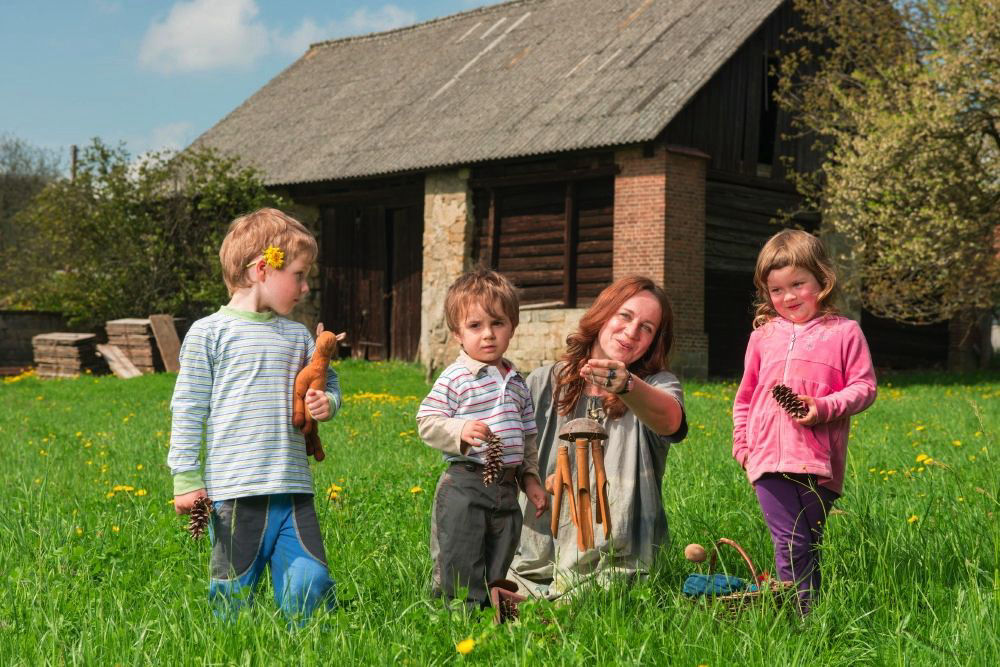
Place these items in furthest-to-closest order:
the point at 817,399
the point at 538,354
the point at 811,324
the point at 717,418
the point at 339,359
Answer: the point at 339,359, the point at 538,354, the point at 717,418, the point at 811,324, the point at 817,399

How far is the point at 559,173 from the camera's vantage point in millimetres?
15422

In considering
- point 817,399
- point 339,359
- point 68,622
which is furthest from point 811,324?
point 339,359

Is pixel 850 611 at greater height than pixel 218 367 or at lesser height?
lesser

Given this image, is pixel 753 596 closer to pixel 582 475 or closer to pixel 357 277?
pixel 582 475

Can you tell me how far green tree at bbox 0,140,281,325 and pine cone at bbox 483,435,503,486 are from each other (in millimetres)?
17013

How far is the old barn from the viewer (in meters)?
14.6

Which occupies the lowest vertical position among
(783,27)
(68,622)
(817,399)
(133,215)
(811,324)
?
(68,622)

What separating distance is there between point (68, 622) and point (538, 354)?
1238 centimetres

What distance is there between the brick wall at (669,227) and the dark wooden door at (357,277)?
18.0 feet

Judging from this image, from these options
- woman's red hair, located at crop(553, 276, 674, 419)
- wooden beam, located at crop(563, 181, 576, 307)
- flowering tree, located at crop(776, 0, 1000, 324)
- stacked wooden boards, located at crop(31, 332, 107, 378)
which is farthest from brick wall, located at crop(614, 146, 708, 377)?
woman's red hair, located at crop(553, 276, 674, 419)

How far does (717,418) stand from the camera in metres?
9.44

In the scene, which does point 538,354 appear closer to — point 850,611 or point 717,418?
point 717,418

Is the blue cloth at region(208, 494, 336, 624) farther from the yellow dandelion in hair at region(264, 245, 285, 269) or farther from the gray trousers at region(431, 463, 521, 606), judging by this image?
the yellow dandelion in hair at region(264, 245, 285, 269)

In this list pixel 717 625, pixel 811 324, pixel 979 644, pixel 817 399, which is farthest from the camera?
pixel 811 324
